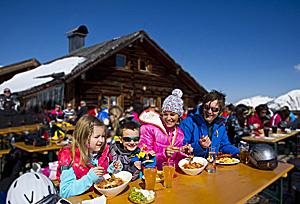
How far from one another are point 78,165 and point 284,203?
13.7 ft

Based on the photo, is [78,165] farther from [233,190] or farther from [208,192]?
[233,190]

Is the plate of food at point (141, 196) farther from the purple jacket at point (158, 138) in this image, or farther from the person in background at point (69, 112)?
the person in background at point (69, 112)

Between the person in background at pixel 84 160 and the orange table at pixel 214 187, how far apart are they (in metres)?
0.13

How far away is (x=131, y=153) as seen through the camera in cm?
246

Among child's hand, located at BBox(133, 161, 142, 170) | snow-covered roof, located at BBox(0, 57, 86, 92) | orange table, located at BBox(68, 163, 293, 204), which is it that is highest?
snow-covered roof, located at BBox(0, 57, 86, 92)

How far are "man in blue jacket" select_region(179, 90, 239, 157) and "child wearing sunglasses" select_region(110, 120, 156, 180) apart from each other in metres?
0.69


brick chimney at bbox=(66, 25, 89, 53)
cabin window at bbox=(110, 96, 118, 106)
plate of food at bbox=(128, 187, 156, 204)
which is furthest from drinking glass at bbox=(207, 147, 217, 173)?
brick chimney at bbox=(66, 25, 89, 53)

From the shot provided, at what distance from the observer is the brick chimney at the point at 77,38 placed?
59.5ft

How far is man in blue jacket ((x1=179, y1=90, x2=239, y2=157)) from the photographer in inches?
109

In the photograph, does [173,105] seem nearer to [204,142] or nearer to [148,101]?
[204,142]

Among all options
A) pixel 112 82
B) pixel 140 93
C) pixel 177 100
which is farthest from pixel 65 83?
pixel 177 100

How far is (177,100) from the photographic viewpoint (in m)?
2.83

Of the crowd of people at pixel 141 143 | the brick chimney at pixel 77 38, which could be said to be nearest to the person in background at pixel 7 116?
the crowd of people at pixel 141 143

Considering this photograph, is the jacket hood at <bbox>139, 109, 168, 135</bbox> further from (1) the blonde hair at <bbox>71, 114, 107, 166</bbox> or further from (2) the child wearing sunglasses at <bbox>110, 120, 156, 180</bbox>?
(1) the blonde hair at <bbox>71, 114, 107, 166</bbox>
